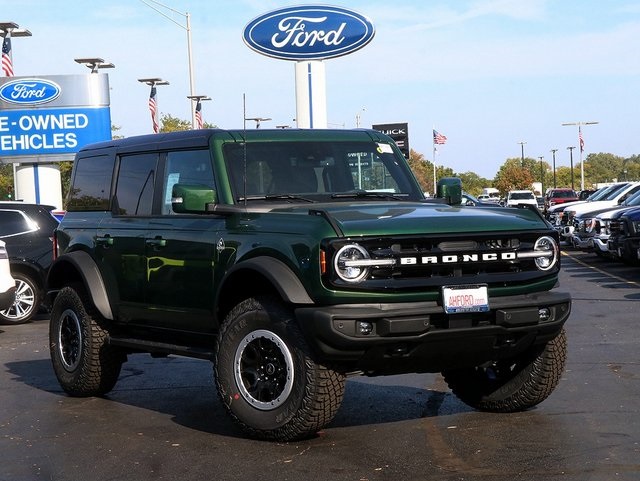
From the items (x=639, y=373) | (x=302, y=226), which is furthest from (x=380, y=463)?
(x=639, y=373)

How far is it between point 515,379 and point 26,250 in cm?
1002

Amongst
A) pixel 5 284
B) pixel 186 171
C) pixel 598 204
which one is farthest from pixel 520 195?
pixel 186 171

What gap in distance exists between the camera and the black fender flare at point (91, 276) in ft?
28.7

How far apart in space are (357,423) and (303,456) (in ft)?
3.38

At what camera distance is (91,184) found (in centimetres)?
952

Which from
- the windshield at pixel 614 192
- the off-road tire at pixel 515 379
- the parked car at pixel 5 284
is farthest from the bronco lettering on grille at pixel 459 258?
the windshield at pixel 614 192

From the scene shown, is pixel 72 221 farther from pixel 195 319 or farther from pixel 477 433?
pixel 477 433

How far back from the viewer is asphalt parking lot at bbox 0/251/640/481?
625 cm

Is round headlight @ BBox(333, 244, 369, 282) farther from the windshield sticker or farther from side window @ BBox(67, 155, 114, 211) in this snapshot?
side window @ BBox(67, 155, 114, 211)

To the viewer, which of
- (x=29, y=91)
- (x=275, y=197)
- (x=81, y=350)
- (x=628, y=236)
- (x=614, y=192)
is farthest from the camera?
(x=29, y=91)

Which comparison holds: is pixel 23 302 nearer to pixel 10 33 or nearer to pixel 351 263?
pixel 351 263

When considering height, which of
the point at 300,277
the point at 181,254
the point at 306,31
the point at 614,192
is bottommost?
the point at 300,277

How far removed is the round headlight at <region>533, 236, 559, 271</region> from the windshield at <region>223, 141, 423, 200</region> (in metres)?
1.37

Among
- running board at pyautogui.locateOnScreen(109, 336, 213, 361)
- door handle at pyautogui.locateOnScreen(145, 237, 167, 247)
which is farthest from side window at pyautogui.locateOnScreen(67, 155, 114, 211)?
running board at pyautogui.locateOnScreen(109, 336, 213, 361)
